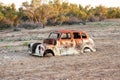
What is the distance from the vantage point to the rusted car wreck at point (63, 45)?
19.4 m

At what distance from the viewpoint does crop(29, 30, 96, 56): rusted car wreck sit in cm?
1936

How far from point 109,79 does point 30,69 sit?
3914mm

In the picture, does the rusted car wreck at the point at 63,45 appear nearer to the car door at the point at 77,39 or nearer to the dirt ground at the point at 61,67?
the car door at the point at 77,39

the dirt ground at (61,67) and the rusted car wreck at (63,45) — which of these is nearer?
the dirt ground at (61,67)

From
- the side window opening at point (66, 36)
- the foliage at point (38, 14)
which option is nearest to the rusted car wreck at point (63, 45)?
the side window opening at point (66, 36)

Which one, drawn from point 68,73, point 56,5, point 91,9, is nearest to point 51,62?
point 68,73

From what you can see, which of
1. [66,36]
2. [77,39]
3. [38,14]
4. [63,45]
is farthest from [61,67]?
[38,14]

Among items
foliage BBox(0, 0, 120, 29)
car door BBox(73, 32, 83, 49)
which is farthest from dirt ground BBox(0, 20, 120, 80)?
foliage BBox(0, 0, 120, 29)

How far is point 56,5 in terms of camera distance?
249 feet

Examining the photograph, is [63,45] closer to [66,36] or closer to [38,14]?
[66,36]

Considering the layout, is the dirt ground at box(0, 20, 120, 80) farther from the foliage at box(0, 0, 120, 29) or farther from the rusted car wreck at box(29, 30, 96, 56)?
the foliage at box(0, 0, 120, 29)

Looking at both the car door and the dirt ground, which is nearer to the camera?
the dirt ground

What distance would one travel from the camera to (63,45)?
1981 centimetres

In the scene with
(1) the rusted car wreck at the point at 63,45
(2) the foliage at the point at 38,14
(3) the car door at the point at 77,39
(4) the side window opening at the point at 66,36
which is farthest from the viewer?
(2) the foliage at the point at 38,14
